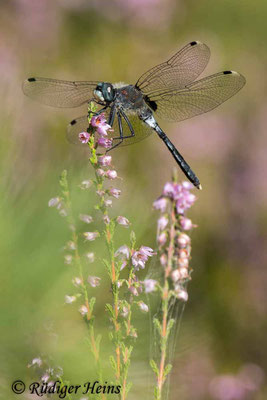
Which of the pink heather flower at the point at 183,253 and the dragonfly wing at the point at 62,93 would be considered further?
the dragonfly wing at the point at 62,93

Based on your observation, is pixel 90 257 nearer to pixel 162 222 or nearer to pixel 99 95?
pixel 162 222

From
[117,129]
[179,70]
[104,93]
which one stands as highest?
[179,70]

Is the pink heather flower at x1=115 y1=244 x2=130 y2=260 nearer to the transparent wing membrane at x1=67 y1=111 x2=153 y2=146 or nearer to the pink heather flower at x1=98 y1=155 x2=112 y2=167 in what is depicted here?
the pink heather flower at x1=98 y1=155 x2=112 y2=167

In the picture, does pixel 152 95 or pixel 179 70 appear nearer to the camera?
pixel 152 95

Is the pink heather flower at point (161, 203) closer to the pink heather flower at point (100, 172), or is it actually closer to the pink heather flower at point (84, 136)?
the pink heather flower at point (100, 172)

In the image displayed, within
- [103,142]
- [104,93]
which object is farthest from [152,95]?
[103,142]

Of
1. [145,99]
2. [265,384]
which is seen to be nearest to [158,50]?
[145,99]

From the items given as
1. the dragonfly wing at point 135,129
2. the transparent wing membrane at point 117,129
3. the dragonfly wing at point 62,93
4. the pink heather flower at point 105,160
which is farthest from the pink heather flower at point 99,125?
the dragonfly wing at point 62,93

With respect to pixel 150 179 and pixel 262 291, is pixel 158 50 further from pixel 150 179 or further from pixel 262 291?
pixel 262 291
